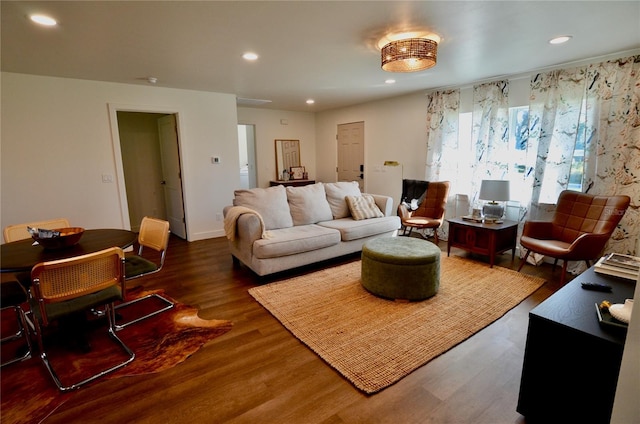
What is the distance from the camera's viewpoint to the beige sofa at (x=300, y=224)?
3195 millimetres

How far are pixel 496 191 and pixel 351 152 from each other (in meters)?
3.12

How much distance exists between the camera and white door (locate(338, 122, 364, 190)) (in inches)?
238

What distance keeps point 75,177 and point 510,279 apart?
17.1 ft

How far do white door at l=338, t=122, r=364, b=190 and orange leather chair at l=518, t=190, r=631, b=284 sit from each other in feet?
10.7

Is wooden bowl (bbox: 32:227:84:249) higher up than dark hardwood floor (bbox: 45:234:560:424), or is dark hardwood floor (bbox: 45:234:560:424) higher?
wooden bowl (bbox: 32:227:84:249)

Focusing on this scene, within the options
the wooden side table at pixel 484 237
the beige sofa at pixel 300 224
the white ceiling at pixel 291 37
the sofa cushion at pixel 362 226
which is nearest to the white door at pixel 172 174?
the white ceiling at pixel 291 37

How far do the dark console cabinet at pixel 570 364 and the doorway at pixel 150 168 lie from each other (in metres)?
4.69

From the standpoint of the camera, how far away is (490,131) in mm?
4066

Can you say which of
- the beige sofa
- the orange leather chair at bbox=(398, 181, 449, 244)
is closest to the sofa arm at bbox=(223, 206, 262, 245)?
the beige sofa

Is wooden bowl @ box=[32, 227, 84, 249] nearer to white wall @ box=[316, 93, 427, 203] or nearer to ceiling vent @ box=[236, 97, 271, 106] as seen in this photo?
ceiling vent @ box=[236, 97, 271, 106]

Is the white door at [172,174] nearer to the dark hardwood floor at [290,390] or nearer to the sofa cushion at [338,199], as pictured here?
the sofa cushion at [338,199]

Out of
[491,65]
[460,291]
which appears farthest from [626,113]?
[460,291]

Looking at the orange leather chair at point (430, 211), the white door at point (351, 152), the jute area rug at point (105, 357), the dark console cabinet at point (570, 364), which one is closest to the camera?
the dark console cabinet at point (570, 364)

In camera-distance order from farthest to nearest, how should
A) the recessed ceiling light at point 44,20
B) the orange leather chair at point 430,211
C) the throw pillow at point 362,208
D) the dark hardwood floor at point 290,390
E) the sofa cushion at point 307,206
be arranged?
1. the orange leather chair at point 430,211
2. the throw pillow at point 362,208
3. the sofa cushion at point 307,206
4. the recessed ceiling light at point 44,20
5. the dark hardwood floor at point 290,390
